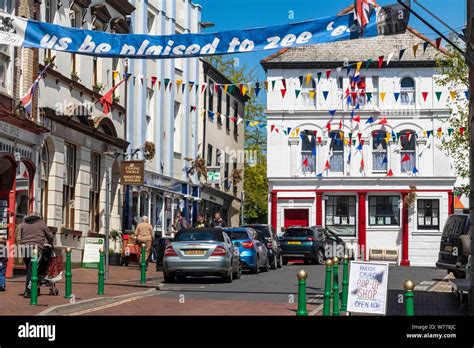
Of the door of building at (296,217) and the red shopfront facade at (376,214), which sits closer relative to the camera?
the red shopfront facade at (376,214)

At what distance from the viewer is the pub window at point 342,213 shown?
54.9 metres

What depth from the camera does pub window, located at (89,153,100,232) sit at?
34719 millimetres

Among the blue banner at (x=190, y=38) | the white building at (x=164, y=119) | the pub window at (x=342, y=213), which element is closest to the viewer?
the blue banner at (x=190, y=38)

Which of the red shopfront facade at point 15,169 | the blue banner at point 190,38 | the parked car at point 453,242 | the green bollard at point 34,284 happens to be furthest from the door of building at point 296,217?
the green bollard at point 34,284

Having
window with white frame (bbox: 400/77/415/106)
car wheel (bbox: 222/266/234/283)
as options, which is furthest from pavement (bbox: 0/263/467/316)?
window with white frame (bbox: 400/77/415/106)

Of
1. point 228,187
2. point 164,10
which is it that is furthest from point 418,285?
point 228,187

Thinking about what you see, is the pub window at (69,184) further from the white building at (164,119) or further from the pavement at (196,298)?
the white building at (164,119)

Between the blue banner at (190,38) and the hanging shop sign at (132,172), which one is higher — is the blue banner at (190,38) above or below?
above

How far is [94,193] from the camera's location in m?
35.0

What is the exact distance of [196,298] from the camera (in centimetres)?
2153

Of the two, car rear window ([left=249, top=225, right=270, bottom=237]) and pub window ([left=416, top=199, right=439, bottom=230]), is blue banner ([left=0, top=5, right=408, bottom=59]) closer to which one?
car rear window ([left=249, top=225, right=270, bottom=237])
